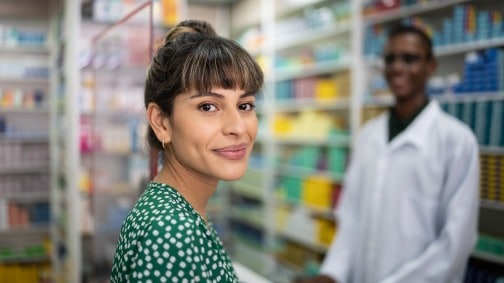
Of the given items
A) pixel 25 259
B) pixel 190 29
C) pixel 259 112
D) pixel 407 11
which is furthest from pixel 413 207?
pixel 25 259

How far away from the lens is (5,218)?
6555mm

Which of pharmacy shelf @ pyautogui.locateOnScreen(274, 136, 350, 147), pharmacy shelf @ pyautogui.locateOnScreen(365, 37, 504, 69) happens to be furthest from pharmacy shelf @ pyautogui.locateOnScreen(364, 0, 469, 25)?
pharmacy shelf @ pyautogui.locateOnScreen(274, 136, 350, 147)

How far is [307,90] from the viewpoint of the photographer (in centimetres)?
522

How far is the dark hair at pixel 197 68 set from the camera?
3.30ft

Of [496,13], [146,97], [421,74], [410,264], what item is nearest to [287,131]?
[496,13]

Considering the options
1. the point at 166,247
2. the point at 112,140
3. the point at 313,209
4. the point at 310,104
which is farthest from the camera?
the point at 310,104

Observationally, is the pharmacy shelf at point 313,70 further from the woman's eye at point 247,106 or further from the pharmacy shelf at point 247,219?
the woman's eye at point 247,106

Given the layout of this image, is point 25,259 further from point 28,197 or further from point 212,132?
point 212,132

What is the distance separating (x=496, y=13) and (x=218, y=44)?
2.71m

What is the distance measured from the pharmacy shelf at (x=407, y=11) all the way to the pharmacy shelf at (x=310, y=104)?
0.75 meters

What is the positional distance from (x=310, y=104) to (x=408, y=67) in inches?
108

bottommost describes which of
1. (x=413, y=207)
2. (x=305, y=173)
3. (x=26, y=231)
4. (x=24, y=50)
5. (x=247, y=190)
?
(x=26, y=231)

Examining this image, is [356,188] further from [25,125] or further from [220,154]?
[25,125]

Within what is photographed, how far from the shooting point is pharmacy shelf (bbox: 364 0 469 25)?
3482mm
